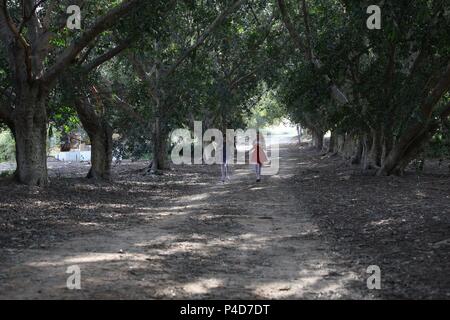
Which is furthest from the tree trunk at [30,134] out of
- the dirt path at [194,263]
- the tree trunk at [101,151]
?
the dirt path at [194,263]

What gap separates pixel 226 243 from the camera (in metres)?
8.88

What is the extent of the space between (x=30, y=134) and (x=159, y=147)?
474 inches

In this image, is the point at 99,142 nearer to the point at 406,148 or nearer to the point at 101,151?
the point at 101,151

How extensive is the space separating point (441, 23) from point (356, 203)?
503 cm

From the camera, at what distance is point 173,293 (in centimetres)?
593

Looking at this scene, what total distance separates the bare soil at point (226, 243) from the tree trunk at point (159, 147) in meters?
9.10

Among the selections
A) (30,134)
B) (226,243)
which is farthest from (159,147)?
(226,243)

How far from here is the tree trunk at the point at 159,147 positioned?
2556 cm

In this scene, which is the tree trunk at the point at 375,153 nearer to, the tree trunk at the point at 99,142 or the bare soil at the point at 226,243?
the bare soil at the point at 226,243

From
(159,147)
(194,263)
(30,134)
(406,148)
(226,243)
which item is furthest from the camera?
(159,147)

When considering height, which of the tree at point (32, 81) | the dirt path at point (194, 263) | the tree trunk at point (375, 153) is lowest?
the dirt path at point (194, 263)

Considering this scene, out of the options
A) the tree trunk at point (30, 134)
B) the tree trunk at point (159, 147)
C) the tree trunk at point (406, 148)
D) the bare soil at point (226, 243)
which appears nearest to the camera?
the bare soil at point (226, 243)

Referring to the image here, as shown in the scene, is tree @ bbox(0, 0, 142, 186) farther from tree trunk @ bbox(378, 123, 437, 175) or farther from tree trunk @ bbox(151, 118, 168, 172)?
tree trunk @ bbox(378, 123, 437, 175)

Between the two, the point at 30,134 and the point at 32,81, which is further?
the point at 30,134
